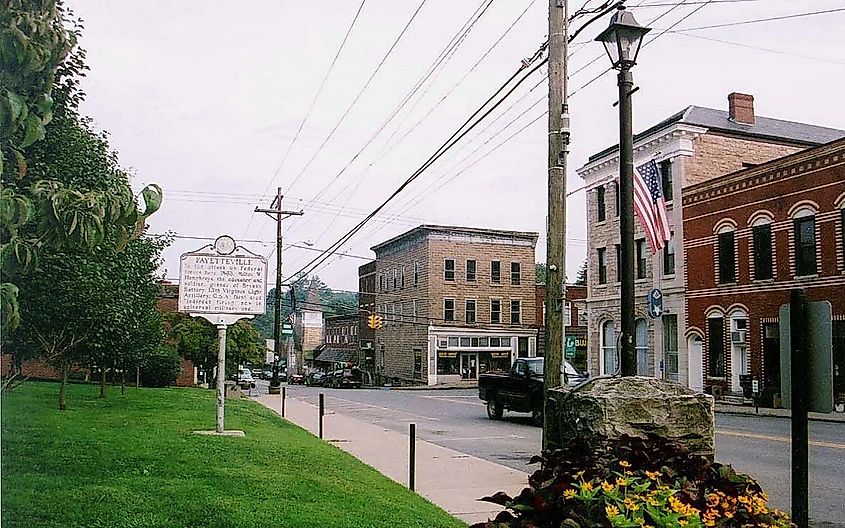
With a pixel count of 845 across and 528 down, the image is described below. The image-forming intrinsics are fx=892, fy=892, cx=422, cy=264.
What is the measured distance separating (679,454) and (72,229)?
3.41 metres

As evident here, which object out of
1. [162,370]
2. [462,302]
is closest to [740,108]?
[462,302]

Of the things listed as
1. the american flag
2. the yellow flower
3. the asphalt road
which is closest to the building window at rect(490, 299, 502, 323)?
the asphalt road

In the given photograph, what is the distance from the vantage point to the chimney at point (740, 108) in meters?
40.2

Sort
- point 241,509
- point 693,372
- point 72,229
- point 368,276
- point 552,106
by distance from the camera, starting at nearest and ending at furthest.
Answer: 1. point 72,229
2. point 241,509
3. point 552,106
4. point 693,372
5. point 368,276

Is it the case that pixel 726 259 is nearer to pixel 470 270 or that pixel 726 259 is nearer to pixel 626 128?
pixel 626 128

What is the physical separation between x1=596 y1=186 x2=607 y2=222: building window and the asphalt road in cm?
1502

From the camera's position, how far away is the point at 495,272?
63.3 meters

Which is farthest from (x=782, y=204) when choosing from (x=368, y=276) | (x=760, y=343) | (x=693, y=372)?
(x=368, y=276)

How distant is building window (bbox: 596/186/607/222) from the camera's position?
44438 millimetres

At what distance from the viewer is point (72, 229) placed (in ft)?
13.7

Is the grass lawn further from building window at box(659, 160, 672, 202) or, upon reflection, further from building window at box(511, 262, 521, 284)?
building window at box(511, 262, 521, 284)

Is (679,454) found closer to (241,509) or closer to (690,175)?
(241,509)

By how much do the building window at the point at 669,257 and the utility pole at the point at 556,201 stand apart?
27729 millimetres

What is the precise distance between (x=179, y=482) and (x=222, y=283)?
312 inches
